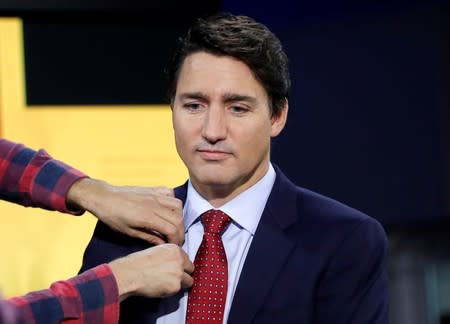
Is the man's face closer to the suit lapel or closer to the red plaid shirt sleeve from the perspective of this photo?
the suit lapel

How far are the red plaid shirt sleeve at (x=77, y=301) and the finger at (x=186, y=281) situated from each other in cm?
15

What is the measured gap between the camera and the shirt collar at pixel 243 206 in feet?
6.77

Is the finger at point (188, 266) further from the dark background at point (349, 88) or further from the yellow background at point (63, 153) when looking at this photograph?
the dark background at point (349, 88)

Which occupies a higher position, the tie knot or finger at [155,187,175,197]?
finger at [155,187,175,197]

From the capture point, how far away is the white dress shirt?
6.61 feet

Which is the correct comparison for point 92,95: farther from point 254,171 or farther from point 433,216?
point 254,171

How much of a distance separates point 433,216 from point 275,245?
2.07 m

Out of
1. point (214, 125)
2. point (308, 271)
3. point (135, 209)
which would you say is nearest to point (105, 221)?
point (135, 209)

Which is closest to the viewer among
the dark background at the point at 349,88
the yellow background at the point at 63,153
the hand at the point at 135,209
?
the hand at the point at 135,209

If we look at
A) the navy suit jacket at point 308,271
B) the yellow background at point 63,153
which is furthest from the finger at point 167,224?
the yellow background at point 63,153

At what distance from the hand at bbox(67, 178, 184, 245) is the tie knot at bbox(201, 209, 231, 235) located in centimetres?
8

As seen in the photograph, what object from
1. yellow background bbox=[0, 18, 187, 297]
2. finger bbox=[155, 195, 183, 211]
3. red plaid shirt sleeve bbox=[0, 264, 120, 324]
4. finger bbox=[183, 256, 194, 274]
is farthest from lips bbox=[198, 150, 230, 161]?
yellow background bbox=[0, 18, 187, 297]

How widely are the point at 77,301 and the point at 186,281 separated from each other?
243 millimetres

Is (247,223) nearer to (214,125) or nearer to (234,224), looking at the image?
(234,224)
